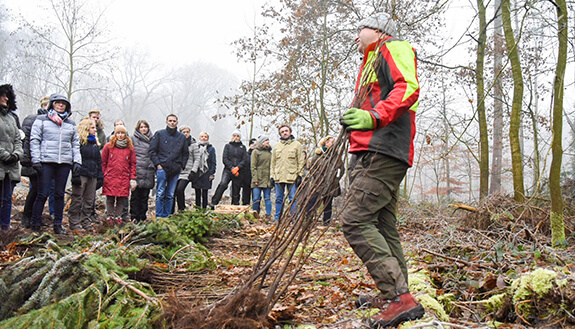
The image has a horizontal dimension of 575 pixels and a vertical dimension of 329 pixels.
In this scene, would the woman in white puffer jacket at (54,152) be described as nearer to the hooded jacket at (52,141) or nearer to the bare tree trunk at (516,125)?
the hooded jacket at (52,141)

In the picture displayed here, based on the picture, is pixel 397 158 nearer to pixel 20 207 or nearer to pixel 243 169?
pixel 243 169

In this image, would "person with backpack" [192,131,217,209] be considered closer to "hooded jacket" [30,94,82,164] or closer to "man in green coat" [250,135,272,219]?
"man in green coat" [250,135,272,219]

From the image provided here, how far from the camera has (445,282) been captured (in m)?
3.17

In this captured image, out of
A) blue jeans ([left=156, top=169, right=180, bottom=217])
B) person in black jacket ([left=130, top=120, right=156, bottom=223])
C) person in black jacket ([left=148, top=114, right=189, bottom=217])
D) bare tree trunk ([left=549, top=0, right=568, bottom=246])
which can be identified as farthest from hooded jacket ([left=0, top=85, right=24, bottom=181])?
bare tree trunk ([left=549, top=0, right=568, bottom=246])

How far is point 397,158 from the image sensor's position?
2338mm

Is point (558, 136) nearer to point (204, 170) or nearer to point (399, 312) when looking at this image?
point (399, 312)

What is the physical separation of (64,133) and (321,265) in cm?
429

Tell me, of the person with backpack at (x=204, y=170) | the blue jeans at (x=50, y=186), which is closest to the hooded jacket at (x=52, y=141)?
the blue jeans at (x=50, y=186)

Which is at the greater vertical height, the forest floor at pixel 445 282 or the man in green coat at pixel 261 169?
the man in green coat at pixel 261 169

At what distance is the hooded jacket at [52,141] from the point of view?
5.35 metres

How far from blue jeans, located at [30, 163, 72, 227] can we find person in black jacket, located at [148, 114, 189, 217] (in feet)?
6.04

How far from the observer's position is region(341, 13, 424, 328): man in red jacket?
7.30 ft

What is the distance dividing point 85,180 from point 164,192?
154 centimetres

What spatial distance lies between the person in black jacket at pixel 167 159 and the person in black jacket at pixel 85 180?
1.06 metres
